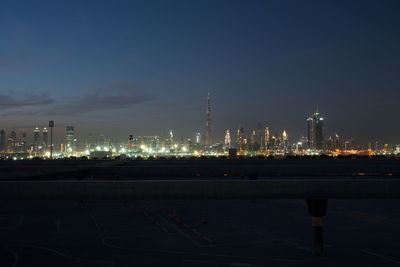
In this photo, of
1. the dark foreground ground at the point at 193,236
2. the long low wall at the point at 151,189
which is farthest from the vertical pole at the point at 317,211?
the dark foreground ground at the point at 193,236

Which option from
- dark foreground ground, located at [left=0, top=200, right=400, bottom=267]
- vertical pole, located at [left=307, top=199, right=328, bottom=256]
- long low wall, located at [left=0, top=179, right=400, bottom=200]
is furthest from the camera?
dark foreground ground, located at [left=0, top=200, right=400, bottom=267]

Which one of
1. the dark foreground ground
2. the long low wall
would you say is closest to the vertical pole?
the long low wall

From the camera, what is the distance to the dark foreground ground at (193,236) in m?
23.4

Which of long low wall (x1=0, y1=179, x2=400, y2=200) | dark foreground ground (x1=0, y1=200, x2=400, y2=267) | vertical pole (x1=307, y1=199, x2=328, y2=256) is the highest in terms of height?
long low wall (x1=0, y1=179, x2=400, y2=200)

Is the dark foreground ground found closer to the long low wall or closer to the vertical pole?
the vertical pole

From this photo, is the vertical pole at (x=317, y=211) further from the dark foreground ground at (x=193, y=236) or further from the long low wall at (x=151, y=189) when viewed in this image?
the dark foreground ground at (x=193, y=236)

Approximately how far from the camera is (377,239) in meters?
28.8

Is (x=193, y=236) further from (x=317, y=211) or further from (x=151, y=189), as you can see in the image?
(x=151, y=189)

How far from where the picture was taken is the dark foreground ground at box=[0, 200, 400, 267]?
2341cm

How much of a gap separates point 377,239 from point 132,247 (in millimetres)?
16538

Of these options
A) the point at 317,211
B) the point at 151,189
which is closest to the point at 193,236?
the point at 317,211

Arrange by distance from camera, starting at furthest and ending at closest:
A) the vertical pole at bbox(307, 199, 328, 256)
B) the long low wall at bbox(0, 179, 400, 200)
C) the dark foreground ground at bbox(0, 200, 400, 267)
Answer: the dark foreground ground at bbox(0, 200, 400, 267) → the vertical pole at bbox(307, 199, 328, 256) → the long low wall at bbox(0, 179, 400, 200)

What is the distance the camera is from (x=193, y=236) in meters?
29.9

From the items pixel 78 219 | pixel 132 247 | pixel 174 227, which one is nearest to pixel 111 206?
pixel 78 219
